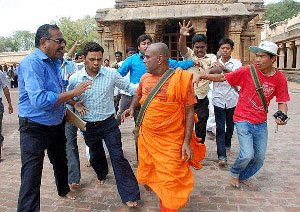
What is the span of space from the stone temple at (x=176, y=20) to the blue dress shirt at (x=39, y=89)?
31.6 ft

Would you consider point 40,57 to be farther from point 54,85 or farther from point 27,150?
point 27,150

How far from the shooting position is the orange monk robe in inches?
108

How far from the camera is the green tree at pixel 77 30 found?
137ft

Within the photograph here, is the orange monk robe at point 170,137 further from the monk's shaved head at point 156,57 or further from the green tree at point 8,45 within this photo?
the green tree at point 8,45

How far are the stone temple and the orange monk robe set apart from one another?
9689 mm

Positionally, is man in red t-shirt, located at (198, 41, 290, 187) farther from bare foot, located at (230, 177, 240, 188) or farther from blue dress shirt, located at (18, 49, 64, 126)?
blue dress shirt, located at (18, 49, 64, 126)

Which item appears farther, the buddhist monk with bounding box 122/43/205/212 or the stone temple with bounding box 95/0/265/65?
the stone temple with bounding box 95/0/265/65

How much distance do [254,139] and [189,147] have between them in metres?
1.24

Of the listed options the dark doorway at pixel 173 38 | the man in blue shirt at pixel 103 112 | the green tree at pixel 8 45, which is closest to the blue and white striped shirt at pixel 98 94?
the man in blue shirt at pixel 103 112

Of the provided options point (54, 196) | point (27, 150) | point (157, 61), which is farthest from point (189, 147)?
point (54, 196)

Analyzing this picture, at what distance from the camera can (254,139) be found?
3600 millimetres

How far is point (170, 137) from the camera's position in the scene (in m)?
2.85

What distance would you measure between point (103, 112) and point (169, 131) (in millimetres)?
1007

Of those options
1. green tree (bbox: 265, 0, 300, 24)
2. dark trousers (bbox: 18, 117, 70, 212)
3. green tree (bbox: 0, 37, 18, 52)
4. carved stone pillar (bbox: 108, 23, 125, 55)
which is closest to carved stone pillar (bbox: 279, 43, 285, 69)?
carved stone pillar (bbox: 108, 23, 125, 55)
